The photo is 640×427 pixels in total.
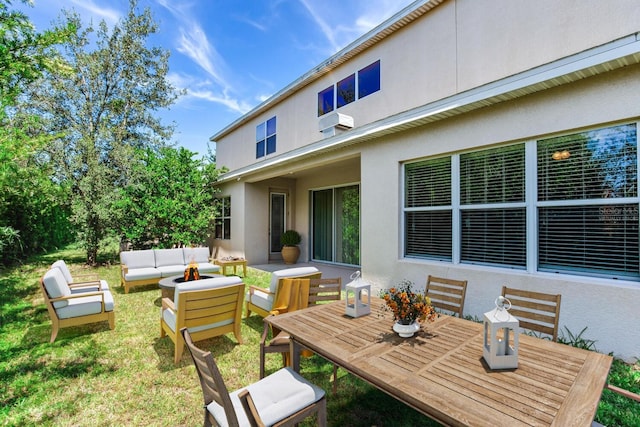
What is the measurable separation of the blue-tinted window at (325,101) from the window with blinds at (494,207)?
4.91 meters

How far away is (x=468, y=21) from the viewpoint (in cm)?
577

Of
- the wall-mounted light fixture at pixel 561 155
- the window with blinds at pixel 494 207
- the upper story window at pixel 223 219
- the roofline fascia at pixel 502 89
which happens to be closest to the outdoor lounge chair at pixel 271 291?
the window with blinds at pixel 494 207

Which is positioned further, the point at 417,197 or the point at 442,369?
the point at 417,197

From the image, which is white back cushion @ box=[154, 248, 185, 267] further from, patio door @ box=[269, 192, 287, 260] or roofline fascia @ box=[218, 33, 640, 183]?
roofline fascia @ box=[218, 33, 640, 183]

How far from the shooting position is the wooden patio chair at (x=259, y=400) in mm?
1695

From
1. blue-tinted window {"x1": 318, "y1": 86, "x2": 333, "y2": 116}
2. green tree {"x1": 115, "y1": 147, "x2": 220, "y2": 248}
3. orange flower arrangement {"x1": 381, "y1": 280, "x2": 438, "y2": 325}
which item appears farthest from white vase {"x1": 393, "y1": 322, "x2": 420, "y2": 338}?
green tree {"x1": 115, "y1": 147, "x2": 220, "y2": 248}

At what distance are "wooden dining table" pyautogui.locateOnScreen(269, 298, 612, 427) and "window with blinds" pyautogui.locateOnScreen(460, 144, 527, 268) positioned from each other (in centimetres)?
241

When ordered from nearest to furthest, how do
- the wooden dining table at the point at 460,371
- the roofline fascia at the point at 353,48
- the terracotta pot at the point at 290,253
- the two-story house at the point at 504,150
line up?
the wooden dining table at the point at 460,371
the two-story house at the point at 504,150
the roofline fascia at the point at 353,48
the terracotta pot at the point at 290,253

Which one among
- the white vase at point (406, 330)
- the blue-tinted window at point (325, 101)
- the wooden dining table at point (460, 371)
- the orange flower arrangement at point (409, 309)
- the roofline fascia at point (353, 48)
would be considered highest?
the roofline fascia at point (353, 48)

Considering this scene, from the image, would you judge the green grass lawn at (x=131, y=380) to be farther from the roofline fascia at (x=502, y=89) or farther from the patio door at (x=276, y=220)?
the patio door at (x=276, y=220)

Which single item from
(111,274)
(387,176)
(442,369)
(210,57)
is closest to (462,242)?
(387,176)

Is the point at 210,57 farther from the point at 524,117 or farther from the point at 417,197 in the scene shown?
the point at 524,117

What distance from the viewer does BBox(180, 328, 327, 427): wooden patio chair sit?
170 cm

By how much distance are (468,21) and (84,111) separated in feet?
52.8
